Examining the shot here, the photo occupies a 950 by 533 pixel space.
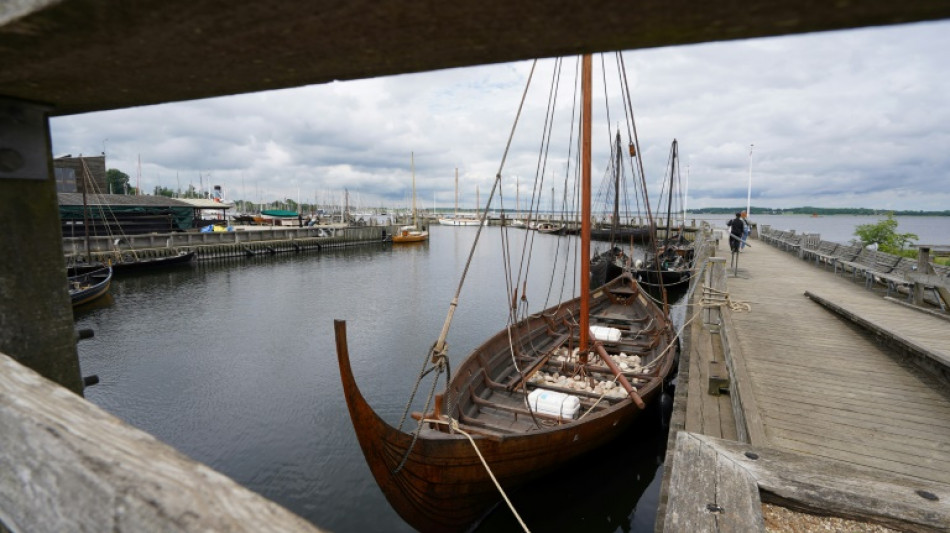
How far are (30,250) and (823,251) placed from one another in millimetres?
21555

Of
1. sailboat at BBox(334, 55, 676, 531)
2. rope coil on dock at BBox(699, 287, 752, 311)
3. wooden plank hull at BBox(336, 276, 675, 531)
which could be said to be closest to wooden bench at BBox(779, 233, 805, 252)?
rope coil on dock at BBox(699, 287, 752, 311)

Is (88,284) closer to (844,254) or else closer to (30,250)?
(30,250)

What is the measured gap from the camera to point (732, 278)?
45.8ft

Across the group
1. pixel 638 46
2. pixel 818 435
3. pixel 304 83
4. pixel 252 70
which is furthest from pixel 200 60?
pixel 818 435

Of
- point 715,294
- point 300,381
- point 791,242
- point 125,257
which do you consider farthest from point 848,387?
point 125,257

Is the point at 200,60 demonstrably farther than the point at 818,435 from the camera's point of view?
No

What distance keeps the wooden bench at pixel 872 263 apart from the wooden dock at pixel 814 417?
1836 mm

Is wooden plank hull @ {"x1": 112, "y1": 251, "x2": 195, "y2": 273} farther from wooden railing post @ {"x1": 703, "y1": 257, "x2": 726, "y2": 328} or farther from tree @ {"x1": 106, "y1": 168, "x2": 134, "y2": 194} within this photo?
tree @ {"x1": 106, "y1": 168, "x2": 134, "y2": 194}

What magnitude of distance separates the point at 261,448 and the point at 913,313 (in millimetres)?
13350

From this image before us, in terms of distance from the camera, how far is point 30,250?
1.69 m

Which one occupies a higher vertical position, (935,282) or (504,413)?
(935,282)

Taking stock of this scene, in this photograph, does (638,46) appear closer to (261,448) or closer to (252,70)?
(252,70)

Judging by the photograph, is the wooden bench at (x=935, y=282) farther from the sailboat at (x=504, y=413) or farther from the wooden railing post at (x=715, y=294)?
the sailboat at (x=504, y=413)

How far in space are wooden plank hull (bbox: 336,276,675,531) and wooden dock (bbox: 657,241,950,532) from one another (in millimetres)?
1314
